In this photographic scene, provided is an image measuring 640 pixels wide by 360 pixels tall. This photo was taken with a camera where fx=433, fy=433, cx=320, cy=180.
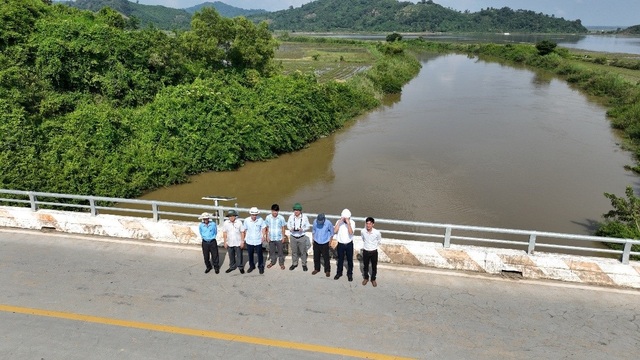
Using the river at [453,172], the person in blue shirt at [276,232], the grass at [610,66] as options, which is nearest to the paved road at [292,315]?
the person in blue shirt at [276,232]

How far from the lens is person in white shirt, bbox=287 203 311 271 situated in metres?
8.53

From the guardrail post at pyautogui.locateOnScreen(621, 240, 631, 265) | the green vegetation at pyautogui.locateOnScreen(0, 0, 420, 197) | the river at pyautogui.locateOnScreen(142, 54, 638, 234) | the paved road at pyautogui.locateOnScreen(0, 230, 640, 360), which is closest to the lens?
the paved road at pyautogui.locateOnScreen(0, 230, 640, 360)

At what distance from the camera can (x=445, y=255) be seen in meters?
8.65

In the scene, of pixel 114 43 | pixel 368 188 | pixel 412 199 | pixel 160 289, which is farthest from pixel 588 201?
pixel 114 43

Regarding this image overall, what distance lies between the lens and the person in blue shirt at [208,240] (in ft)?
27.9

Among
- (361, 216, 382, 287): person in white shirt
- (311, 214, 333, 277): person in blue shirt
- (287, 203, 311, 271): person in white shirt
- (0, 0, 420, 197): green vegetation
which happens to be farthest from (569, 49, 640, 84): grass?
(287, 203, 311, 271): person in white shirt

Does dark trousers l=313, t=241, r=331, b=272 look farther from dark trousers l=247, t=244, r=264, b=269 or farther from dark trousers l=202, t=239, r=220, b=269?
dark trousers l=202, t=239, r=220, b=269

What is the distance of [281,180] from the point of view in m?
21.4

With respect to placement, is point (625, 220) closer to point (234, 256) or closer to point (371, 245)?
point (371, 245)

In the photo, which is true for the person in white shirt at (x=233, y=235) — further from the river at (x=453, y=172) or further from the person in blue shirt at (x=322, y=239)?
the river at (x=453, y=172)

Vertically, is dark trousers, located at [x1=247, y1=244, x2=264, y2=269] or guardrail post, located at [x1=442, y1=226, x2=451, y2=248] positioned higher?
guardrail post, located at [x1=442, y1=226, x2=451, y2=248]

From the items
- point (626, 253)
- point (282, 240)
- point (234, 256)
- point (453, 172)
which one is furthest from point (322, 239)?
point (453, 172)

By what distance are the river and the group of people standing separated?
8593 mm

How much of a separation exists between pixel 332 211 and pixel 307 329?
34.8 ft
